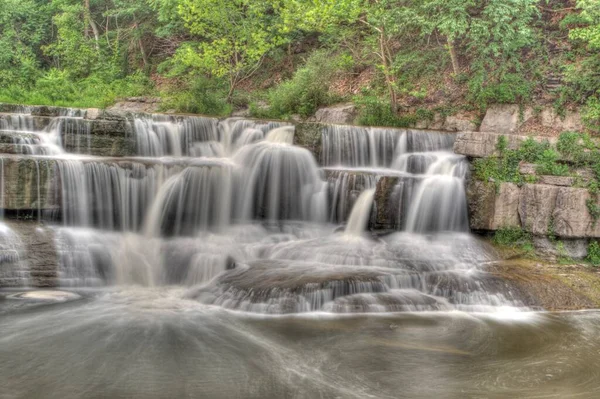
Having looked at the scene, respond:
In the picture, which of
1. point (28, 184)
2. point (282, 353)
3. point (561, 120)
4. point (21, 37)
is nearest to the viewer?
point (282, 353)

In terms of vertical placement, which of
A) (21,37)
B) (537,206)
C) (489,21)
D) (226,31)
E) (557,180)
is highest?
(21,37)

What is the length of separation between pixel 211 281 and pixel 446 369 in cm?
463

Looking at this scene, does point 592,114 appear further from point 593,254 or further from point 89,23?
point 89,23

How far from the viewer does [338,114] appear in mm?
16688

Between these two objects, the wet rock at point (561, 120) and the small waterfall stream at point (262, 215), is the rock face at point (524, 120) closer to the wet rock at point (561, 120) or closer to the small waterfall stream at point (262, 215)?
the wet rock at point (561, 120)

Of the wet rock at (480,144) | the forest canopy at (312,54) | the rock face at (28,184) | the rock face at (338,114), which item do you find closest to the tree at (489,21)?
the forest canopy at (312,54)

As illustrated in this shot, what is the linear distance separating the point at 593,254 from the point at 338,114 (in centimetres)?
905

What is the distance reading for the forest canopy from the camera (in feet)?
45.5

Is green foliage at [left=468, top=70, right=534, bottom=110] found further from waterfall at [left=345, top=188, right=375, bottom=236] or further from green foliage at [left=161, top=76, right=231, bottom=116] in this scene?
green foliage at [left=161, top=76, right=231, bottom=116]

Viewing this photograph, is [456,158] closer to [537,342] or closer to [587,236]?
[587,236]

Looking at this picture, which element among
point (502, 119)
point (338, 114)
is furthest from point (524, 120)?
point (338, 114)

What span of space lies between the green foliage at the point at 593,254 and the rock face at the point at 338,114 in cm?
830

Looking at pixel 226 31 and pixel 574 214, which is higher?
pixel 226 31

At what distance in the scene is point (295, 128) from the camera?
13.1 meters
